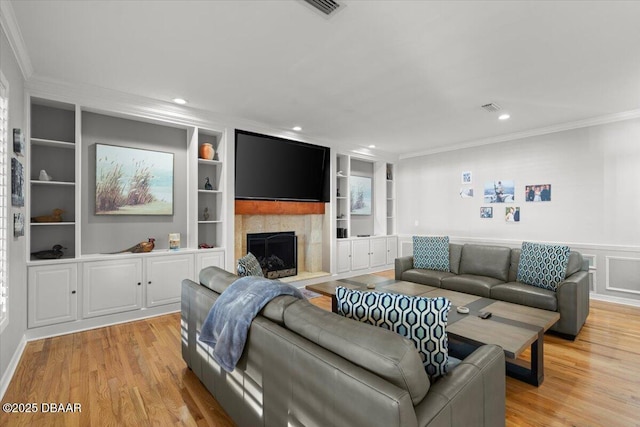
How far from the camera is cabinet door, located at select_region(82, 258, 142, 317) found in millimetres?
3430

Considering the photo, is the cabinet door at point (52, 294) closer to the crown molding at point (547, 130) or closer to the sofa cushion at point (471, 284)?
the sofa cushion at point (471, 284)

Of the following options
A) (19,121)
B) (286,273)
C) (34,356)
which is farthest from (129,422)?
(286,273)

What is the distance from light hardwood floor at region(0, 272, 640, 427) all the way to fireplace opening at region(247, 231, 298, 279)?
1.98 m

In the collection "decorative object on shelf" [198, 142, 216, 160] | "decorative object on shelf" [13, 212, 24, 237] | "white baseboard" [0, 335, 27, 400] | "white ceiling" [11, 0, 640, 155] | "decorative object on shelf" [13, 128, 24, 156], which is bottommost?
"white baseboard" [0, 335, 27, 400]

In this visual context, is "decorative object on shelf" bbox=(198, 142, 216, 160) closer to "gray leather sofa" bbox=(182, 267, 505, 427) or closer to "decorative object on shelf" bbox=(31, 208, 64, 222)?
"decorative object on shelf" bbox=(31, 208, 64, 222)

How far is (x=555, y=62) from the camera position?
2.80m

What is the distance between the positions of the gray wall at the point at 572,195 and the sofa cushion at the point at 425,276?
1.84 meters

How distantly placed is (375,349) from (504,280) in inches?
144

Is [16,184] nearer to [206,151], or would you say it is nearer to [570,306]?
[206,151]

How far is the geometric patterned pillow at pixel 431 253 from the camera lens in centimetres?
461

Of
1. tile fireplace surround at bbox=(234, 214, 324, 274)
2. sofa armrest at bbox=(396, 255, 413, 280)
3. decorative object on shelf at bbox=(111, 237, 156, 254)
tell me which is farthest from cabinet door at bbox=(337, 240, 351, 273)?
decorative object on shelf at bbox=(111, 237, 156, 254)

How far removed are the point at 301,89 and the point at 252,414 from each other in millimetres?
3010

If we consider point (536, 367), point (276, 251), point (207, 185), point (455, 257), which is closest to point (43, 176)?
point (207, 185)

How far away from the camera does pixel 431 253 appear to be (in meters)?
4.70
